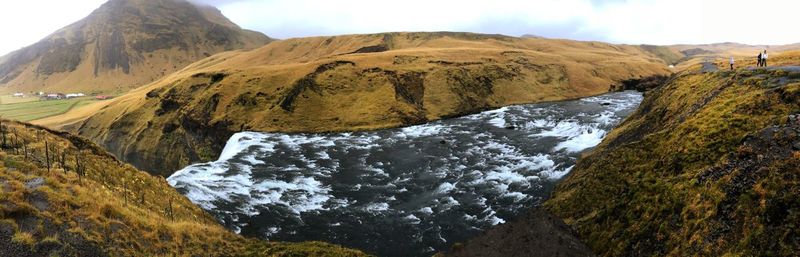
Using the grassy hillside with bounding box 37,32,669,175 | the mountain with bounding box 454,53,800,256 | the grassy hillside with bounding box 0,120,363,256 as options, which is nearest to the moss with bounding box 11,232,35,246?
the grassy hillside with bounding box 0,120,363,256

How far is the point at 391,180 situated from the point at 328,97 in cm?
4327

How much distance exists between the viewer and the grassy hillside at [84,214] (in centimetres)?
1424

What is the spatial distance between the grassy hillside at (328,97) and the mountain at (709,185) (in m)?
48.1

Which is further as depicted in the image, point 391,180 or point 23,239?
point 391,180

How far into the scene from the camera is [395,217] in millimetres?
31797

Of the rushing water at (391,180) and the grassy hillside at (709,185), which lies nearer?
the grassy hillside at (709,185)

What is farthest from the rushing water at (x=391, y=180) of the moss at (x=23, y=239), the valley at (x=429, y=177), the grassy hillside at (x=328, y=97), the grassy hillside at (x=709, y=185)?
the moss at (x=23, y=239)

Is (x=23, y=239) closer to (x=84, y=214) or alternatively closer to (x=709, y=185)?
(x=84, y=214)

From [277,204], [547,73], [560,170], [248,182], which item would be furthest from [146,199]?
[547,73]

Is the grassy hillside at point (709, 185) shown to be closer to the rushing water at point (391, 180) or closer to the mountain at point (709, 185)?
the mountain at point (709, 185)

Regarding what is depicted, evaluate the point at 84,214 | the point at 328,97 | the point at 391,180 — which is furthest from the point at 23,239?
the point at 328,97

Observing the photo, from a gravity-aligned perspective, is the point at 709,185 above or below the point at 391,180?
above

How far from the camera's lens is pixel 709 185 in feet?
Answer: 55.7

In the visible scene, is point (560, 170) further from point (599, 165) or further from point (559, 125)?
point (559, 125)
